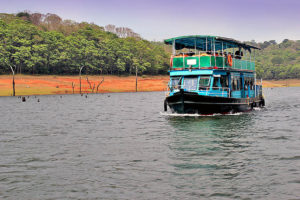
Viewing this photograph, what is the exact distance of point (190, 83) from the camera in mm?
32781

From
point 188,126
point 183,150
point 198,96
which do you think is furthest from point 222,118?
point 183,150

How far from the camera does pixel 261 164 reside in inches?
524

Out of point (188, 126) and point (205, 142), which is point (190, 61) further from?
point (205, 142)

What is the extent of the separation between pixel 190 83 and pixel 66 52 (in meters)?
89.0

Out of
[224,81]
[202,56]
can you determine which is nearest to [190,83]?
[202,56]

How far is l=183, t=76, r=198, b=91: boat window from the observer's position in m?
32.6

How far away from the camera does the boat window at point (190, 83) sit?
32.6 meters

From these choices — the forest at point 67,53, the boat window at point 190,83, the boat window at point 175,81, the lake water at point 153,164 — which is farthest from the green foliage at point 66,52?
the lake water at point 153,164

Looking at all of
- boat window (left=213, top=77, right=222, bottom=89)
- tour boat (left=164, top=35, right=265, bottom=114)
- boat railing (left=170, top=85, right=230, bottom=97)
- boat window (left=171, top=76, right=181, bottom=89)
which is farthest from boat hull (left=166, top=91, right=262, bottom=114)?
boat window (left=171, top=76, right=181, bottom=89)

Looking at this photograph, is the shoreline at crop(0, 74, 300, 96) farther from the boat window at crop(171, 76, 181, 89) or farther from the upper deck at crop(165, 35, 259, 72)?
the upper deck at crop(165, 35, 259, 72)

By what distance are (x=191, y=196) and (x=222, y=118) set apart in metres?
20.5

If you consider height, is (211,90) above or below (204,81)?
below

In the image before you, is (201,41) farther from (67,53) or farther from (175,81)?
(67,53)

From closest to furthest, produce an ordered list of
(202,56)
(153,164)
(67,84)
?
(153,164) → (202,56) → (67,84)
